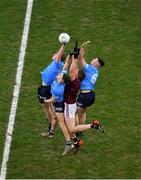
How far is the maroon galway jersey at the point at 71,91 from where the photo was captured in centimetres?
1395

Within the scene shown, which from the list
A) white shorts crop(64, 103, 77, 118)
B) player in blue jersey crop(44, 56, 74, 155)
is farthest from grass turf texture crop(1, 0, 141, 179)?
white shorts crop(64, 103, 77, 118)

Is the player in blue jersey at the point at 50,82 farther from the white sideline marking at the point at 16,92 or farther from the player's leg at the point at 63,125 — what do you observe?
the white sideline marking at the point at 16,92

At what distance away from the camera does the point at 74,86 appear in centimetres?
1395

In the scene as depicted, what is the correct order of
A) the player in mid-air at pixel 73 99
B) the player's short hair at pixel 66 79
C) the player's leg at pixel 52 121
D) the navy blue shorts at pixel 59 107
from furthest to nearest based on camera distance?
the player's leg at pixel 52 121, the navy blue shorts at pixel 59 107, the player in mid-air at pixel 73 99, the player's short hair at pixel 66 79

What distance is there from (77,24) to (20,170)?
8.55m

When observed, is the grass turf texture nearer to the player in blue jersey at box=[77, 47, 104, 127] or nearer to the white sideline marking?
the white sideline marking

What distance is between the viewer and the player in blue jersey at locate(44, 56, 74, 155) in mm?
13818

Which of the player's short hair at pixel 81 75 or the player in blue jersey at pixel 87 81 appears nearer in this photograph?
the player's short hair at pixel 81 75

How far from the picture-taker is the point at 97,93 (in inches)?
679

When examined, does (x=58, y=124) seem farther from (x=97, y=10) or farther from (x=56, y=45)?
(x=97, y=10)

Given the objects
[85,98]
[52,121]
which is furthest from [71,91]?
[52,121]

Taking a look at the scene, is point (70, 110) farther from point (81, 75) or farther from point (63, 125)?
point (81, 75)

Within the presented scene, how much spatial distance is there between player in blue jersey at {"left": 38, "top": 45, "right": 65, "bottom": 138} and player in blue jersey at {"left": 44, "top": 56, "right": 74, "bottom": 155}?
0.35m

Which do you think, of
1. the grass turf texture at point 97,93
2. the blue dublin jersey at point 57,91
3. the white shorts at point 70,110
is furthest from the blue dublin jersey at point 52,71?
the grass turf texture at point 97,93
